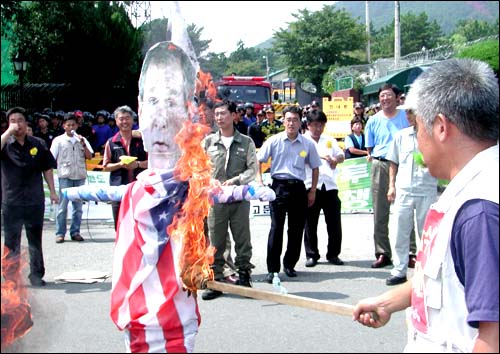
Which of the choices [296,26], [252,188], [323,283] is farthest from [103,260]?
[296,26]

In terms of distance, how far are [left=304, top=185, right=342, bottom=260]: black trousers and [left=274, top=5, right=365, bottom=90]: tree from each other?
926 inches

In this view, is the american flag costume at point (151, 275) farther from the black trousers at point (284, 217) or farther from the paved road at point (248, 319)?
the black trousers at point (284, 217)

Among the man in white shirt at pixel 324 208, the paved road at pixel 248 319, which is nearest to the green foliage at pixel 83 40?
the paved road at pixel 248 319

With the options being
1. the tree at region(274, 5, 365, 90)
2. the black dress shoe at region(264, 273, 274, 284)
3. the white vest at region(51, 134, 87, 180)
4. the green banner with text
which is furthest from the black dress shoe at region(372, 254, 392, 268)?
the tree at region(274, 5, 365, 90)

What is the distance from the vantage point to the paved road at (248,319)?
3.34m

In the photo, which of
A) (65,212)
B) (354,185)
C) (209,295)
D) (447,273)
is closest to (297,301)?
(447,273)

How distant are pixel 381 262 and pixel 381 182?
2.98 feet

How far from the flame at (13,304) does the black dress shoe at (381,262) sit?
4.91m

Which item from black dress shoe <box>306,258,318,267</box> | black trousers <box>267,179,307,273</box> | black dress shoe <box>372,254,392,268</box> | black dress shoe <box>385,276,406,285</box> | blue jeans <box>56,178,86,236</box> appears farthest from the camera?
blue jeans <box>56,178,86,236</box>

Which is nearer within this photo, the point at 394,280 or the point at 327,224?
the point at 394,280

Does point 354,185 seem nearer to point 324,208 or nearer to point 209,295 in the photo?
point 324,208

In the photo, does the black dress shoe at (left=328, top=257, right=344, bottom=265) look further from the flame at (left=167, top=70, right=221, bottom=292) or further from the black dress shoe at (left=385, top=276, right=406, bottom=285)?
the flame at (left=167, top=70, right=221, bottom=292)

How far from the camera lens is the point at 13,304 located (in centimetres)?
243

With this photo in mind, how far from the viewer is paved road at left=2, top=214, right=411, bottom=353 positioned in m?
3.34
